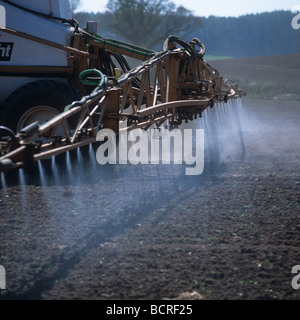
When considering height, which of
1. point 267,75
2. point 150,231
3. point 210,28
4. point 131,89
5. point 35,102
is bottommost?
point 150,231

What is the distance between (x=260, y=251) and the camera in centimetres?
415

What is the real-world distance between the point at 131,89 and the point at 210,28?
8400 centimetres

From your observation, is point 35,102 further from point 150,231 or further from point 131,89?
point 150,231

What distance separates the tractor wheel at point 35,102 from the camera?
594 cm

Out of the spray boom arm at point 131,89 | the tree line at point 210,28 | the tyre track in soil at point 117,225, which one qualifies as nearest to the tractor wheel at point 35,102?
the spray boom arm at point 131,89

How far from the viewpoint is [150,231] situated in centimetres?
458

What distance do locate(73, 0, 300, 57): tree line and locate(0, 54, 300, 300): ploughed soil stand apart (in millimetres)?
32572

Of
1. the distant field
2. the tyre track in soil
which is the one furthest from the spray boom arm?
the distant field

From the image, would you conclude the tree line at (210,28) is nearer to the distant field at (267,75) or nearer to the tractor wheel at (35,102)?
the distant field at (267,75)

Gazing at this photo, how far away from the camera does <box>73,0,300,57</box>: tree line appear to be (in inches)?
1560

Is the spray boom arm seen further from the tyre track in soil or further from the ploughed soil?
the tyre track in soil

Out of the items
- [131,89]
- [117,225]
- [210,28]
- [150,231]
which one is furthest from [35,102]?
[210,28]

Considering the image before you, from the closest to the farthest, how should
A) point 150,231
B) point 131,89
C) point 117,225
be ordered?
1. point 150,231
2. point 117,225
3. point 131,89

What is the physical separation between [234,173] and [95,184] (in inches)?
82.1
